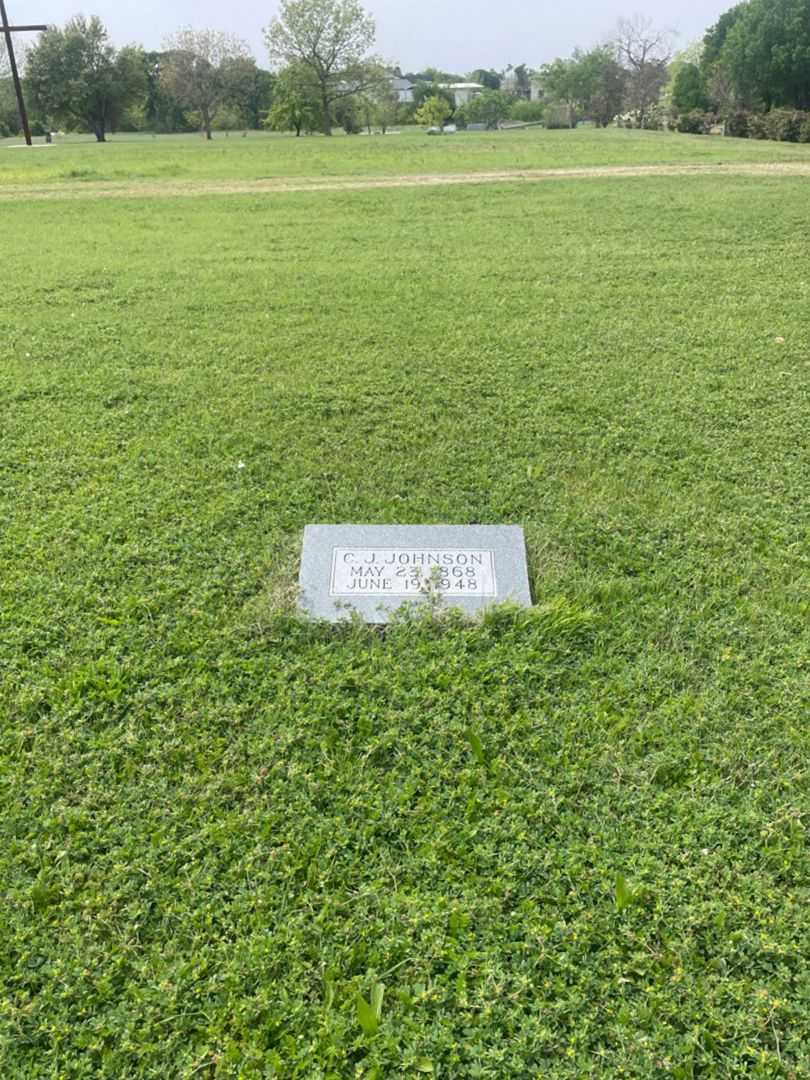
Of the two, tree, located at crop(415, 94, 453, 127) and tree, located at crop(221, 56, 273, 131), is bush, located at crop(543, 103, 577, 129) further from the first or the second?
tree, located at crop(221, 56, 273, 131)

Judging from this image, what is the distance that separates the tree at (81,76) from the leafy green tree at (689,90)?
3269cm

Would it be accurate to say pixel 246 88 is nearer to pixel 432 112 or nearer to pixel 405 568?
pixel 432 112

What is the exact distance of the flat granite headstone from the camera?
2781 mm

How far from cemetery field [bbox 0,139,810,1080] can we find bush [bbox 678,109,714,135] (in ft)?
119

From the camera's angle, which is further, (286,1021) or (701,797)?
(701,797)

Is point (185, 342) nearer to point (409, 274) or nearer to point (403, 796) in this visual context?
point (409, 274)

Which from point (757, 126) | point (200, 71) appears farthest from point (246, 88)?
point (757, 126)

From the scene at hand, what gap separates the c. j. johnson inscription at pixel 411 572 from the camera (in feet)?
9.27

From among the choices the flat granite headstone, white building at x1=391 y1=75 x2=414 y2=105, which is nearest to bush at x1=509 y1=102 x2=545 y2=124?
white building at x1=391 y1=75 x2=414 y2=105

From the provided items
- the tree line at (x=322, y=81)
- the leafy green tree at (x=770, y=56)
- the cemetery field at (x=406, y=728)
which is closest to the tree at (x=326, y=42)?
the tree line at (x=322, y=81)

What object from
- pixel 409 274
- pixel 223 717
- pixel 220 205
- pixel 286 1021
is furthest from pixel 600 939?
pixel 220 205

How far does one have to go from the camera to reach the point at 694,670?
99.6 inches

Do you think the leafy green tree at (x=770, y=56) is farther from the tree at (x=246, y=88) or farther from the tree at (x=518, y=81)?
the tree at (x=518, y=81)

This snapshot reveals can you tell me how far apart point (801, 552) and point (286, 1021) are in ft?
8.64
